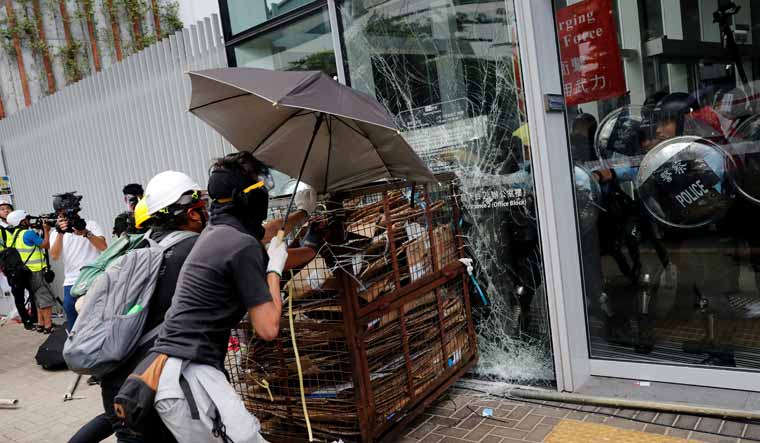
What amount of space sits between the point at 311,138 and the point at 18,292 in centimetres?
846

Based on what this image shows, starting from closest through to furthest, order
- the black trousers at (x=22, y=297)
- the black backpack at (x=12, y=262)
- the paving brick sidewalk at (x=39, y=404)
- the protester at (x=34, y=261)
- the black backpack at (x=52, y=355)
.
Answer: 1. the paving brick sidewalk at (x=39, y=404)
2. the black backpack at (x=52, y=355)
3. the protester at (x=34, y=261)
4. the black backpack at (x=12, y=262)
5. the black trousers at (x=22, y=297)

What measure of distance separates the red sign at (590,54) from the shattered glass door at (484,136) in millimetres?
460

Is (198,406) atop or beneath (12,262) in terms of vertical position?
beneath

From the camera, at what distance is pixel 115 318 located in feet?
8.71

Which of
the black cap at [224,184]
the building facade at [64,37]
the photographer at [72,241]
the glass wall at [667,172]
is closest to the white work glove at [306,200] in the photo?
the black cap at [224,184]

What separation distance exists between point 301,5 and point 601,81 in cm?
295

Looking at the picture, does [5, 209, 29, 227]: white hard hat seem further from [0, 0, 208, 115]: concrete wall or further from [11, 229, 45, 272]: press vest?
[0, 0, 208, 115]: concrete wall

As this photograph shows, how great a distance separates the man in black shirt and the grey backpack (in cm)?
5

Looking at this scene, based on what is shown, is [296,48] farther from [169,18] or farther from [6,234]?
[169,18]

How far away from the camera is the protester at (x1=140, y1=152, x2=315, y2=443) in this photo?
7.59ft

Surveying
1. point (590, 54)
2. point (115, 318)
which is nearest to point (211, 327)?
point (115, 318)

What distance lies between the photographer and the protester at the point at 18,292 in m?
8.81

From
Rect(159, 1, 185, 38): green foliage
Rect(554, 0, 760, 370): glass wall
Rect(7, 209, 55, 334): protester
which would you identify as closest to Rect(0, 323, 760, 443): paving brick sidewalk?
Rect(554, 0, 760, 370): glass wall

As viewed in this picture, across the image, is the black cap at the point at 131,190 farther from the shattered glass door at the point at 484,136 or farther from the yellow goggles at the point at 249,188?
the yellow goggles at the point at 249,188
